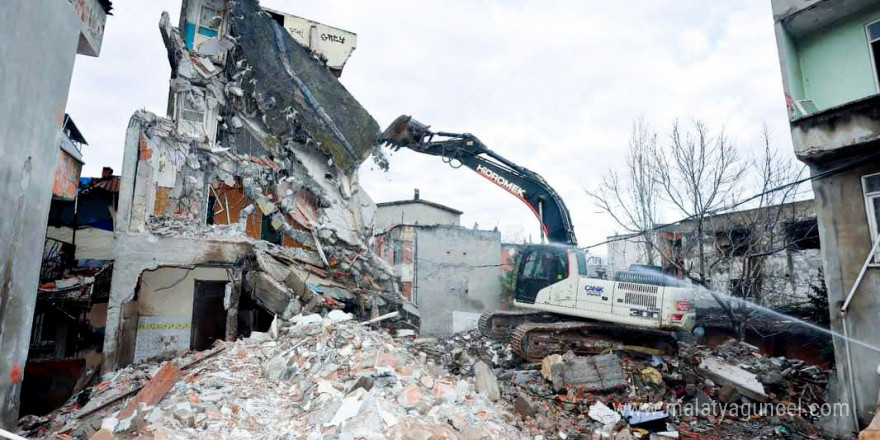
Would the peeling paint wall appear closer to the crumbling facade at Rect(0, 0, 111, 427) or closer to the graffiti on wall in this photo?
the graffiti on wall

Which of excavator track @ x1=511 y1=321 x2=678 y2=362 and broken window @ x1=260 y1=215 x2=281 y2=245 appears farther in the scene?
broken window @ x1=260 y1=215 x2=281 y2=245

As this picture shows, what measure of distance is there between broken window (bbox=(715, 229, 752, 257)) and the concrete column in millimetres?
12900

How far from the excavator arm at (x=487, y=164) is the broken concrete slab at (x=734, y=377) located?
3988 mm

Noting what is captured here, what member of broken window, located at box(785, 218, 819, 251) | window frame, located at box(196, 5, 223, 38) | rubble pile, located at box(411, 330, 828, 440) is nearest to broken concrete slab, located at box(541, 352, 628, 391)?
rubble pile, located at box(411, 330, 828, 440)

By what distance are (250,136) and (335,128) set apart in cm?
225

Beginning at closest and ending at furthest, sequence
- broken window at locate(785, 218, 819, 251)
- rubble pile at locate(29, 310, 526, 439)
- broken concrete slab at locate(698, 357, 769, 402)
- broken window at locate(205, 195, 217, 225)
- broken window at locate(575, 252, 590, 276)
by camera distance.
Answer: rubble pile at locate(29, 310, 526, 439) → broken concrete slab at locate(698, 357, 769, 402) → broken window at locate(575, 252, 590, 276) → broken window at locate(205, 195, 217, 225) → broken window at locate(785, 218, 819, 251)

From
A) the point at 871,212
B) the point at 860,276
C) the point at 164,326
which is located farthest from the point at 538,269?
the point at 164,326

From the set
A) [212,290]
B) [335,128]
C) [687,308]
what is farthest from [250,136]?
[687,308]

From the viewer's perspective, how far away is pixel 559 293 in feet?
33.2

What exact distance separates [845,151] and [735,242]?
6757mm

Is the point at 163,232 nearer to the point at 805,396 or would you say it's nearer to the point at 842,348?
the point at 842,348

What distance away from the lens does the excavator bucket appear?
11.2m

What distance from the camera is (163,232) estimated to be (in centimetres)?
938

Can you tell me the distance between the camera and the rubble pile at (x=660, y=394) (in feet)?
21.9
